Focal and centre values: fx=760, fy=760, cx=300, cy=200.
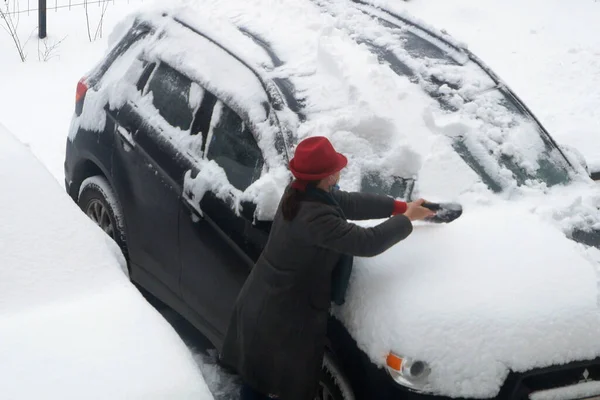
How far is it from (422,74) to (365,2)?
0.90 m

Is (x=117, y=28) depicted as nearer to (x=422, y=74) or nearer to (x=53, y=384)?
(x=422, y=74)

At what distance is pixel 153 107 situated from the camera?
4.16m

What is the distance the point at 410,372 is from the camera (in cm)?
280

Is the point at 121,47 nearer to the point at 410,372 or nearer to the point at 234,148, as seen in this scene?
the point at 234,148

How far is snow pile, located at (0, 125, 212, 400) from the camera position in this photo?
221cm

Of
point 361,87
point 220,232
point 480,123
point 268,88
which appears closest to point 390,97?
point 361,87

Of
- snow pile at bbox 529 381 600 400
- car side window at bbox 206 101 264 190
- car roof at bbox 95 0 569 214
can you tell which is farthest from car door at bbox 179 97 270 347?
snow pile at bbox 529 381 600 400

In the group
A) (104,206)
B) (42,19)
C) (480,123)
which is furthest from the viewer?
(42,19)

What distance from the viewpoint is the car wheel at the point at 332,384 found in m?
3.05

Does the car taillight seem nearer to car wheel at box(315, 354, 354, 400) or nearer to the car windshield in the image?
the car windshield

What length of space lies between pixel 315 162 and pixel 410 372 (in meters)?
0.86

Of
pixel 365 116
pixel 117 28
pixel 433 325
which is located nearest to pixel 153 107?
pixel 117 28

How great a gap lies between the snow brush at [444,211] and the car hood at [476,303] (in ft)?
0.12

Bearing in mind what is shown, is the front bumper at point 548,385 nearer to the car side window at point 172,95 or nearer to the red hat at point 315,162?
the red hat at point 315,162
